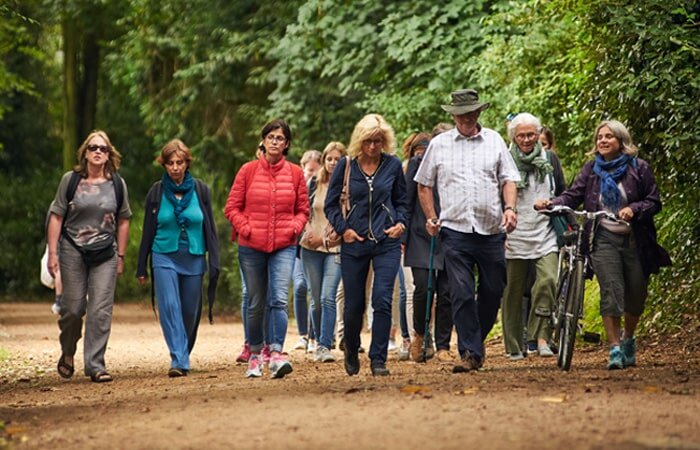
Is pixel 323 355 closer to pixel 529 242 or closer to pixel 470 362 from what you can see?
pixel 529 242

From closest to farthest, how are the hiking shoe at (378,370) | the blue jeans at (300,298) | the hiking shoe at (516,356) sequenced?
the hiking shoe at (378,370) → the hiking shoe at (516,356) → the blue jeans at (300,298)

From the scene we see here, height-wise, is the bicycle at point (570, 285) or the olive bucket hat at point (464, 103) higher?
the olive bucket hat at point (464, 103)

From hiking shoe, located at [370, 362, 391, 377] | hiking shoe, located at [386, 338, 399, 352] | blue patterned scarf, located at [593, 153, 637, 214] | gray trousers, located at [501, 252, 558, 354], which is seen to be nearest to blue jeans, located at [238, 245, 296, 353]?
hiking shoe, located at [370, 362, 391, 377]

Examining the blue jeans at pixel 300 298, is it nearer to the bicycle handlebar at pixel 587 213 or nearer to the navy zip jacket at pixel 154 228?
the navy zip jacket at pixel 154 228

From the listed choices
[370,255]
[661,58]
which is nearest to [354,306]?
[370,255]

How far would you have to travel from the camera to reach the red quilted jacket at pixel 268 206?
12836mm

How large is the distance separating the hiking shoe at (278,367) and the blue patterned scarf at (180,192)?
1955 millimetres

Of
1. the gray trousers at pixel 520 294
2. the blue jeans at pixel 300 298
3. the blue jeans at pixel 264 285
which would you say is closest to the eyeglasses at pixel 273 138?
the blue jeans at pixel 264 285

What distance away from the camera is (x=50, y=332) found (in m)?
24.2

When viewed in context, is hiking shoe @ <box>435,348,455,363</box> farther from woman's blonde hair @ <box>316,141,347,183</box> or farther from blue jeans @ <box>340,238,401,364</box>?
woman's blonde hair @ <box>316,141,347,183</box>

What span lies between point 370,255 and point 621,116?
3658 millimetres

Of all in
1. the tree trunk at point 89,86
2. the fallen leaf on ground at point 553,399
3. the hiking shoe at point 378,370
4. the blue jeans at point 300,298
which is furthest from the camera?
the tree trunk at point 89,86

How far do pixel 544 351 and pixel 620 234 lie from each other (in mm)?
2391

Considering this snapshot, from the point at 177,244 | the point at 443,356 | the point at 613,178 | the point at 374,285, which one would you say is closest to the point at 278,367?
the point at 374,285
